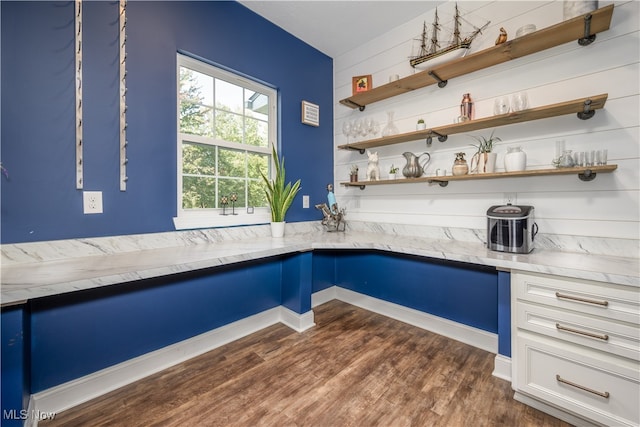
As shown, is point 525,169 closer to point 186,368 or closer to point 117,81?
point 186,368

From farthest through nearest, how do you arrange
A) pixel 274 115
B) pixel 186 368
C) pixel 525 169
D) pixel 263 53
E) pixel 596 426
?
pixel 274 115
pixel 263 53
pixel 525 169
pixel 186 368
pixel 596 426

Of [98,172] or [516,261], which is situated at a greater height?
[98,172]

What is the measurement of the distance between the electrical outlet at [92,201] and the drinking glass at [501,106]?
2.63 meters

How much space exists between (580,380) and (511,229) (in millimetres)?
793

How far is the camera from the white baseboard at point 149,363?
52.5 inches

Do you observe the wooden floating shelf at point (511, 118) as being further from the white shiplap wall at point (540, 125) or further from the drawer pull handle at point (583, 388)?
the drawer pull handle at point (583, 388)

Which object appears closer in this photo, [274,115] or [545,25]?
[545,25]

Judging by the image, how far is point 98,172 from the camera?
5.28 ft

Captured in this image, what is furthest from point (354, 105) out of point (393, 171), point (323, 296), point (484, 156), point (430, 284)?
point (323, 296)

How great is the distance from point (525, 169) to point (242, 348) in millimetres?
2378

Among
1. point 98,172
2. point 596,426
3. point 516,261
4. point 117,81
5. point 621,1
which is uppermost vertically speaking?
point 621,1

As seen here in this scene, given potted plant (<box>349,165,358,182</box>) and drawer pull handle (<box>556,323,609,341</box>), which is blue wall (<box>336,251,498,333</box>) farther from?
potted plant (<box>349,165,358,182</box>)

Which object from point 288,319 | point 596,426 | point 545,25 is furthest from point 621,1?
point 288,319

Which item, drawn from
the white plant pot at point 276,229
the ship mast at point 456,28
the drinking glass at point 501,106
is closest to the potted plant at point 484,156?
the drinking glass at point 501,106
